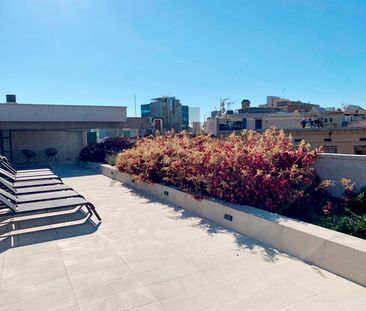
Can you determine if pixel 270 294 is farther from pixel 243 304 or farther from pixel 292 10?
pixel 292 10

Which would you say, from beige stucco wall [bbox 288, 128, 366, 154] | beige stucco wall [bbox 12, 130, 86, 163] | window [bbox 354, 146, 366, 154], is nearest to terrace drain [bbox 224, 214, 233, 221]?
beige stucco wall [bbox 12, 130, 86, 163]

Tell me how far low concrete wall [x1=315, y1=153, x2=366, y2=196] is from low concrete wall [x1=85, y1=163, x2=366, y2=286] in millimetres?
1650

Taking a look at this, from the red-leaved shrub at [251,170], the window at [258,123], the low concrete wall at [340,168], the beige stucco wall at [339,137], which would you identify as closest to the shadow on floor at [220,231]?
the red-leaved shrub at [251,170]

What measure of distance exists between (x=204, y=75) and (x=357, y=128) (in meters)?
13.9

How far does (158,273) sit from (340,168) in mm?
3819

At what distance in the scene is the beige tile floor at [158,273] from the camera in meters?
2.78

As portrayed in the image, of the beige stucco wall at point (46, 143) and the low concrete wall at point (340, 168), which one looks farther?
the beige stucco wall at point (46, 143)

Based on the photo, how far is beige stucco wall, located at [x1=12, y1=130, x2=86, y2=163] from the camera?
16.7m

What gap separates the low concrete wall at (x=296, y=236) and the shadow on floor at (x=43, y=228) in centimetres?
222

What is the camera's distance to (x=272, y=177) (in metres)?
4.86

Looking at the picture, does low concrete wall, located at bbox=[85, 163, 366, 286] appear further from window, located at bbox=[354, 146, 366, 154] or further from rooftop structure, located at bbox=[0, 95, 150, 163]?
window, located at bbox=[354, 146, 366, 154]

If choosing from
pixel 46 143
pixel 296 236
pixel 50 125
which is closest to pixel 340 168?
pixel 296 236

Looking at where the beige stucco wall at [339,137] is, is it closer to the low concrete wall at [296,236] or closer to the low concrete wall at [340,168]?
the low concrete wall at [340,168]

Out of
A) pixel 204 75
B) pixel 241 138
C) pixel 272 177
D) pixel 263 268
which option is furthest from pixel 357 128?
pixel 263 268
